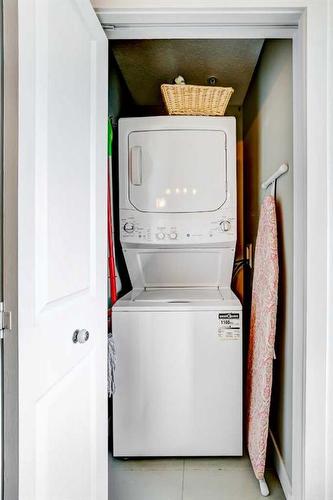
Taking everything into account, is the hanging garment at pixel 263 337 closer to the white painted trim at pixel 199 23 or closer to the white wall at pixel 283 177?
the white wall at pixel 283 177

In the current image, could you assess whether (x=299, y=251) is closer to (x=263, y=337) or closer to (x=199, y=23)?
(x=263, y=337)

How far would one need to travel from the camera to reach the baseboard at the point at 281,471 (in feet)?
5.83

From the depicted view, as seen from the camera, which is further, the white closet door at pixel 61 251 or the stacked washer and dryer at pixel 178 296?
the stacked washer and dryer at pixel 178 296

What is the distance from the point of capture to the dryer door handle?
2.43 m

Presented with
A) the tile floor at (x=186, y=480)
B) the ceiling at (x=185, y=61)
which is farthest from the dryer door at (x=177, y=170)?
the tile floor at (x=186, y=480)

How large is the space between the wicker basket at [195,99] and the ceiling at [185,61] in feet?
0.62

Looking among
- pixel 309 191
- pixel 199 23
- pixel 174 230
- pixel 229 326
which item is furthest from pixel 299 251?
pixel 174 230

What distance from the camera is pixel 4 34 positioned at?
87 centimetres

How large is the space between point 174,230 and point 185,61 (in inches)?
41.3

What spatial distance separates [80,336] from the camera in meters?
1.22

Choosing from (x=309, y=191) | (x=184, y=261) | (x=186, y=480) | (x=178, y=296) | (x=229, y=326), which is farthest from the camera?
(x=184, y=261)

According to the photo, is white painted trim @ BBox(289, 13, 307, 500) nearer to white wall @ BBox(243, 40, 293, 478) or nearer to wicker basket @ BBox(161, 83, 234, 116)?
white wall @ BBox(243, 40, 293, 478)

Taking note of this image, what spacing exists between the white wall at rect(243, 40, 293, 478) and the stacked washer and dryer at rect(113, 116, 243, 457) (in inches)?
8.0

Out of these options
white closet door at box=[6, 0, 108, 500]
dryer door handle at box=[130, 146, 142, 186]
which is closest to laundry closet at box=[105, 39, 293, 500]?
dryer door handle at box=[130, 146, 142, 186]
